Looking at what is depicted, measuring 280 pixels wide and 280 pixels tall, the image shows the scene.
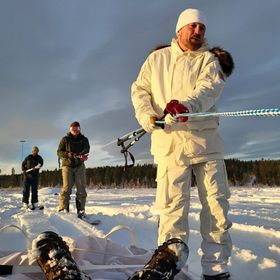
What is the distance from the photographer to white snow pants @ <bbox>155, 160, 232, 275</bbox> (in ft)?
10.7

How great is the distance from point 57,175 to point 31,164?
4920 cm

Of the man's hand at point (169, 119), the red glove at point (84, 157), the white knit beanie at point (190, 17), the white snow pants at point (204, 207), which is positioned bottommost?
the white snow pants at point (204, 207)

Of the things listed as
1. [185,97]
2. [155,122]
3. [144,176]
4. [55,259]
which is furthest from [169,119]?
[144,176]

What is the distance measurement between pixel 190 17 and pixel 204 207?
1.59 meters

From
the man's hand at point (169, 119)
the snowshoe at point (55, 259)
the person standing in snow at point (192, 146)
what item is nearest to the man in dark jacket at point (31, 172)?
the person standing in snow at point (192, 146)

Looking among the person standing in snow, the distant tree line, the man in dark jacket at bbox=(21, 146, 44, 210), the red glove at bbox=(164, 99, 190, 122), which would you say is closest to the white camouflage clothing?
the person standing in snow

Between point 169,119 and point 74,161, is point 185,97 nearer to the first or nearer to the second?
point 169,119

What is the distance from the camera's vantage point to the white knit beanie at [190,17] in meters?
3.46

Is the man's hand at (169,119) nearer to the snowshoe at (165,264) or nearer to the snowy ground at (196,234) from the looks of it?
the snowshoe at (165,264)

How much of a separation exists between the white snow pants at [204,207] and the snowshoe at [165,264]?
76 cm

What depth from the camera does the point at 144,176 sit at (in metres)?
48.4

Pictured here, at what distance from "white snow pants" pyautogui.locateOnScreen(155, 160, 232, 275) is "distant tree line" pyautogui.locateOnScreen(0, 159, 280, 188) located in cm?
3253

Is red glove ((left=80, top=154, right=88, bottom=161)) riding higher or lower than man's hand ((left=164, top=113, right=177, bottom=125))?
higher

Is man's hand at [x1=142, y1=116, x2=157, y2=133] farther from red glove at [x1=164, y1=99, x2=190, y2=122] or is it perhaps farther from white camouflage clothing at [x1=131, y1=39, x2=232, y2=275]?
red glove at [x1=164, y1=99, x2=190, y2=122]
